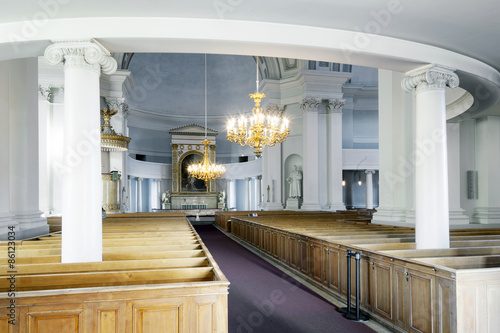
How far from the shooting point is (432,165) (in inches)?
182

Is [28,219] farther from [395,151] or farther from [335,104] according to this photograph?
[335,104]

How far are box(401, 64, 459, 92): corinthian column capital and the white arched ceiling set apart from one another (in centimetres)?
11

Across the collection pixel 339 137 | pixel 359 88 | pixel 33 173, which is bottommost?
pixel 33 173

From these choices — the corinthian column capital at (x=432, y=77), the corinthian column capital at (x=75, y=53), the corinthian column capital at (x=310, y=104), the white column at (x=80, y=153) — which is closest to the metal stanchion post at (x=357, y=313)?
the corinthian column capital at (x=432, y=77)

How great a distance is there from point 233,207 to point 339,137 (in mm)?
9939

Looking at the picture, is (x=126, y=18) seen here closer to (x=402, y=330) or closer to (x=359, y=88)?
(x=402, y=330)

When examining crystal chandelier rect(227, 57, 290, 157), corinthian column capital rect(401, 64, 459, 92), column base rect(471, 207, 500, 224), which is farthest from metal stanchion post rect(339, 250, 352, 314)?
column base rect(471, 207, 500, 224)

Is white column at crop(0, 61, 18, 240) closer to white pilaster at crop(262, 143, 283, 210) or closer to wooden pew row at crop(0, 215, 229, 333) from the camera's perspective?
wooden pew row at crop(0, 215, 229, 333)

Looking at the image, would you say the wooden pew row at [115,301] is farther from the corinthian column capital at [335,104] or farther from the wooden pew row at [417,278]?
the corinthian column capital at [335,104]

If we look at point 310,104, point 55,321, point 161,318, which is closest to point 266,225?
point 161,318

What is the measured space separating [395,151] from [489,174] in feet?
7.99

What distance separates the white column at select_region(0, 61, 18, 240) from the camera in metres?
5.14

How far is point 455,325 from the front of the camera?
3.33 meters

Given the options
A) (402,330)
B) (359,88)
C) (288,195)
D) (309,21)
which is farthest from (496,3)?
(359,88)
